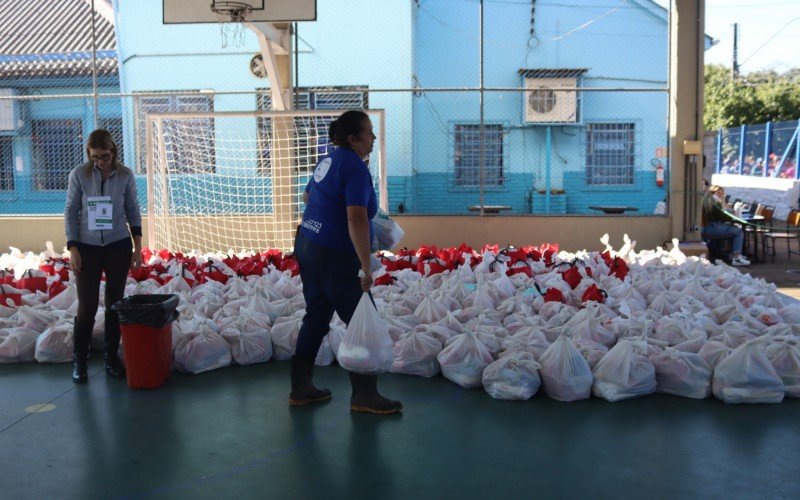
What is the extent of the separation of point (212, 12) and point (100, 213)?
497 centimetres

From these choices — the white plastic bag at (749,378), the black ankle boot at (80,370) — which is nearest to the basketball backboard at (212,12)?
the black ankle boot at (80,370)

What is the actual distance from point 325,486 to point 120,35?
15372 mm

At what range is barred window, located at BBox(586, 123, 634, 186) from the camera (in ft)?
57.2

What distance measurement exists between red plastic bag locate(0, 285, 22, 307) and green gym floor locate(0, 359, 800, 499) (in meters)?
1.54

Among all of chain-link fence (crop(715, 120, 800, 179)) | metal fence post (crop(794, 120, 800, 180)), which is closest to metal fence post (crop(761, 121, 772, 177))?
chain-link fence (crop(715, 120, 800, 179))

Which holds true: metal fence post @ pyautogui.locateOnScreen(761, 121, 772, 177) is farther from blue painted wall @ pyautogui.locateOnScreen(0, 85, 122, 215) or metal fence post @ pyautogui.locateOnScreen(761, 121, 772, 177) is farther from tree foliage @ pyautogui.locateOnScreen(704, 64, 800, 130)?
blue painted wall @ pyautogui.locateOnScreen(0, 85, 122, 215)

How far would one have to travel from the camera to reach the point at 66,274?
737 cm

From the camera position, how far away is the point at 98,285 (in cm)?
511

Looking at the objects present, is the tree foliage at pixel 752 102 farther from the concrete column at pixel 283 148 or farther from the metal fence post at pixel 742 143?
the concrete column at pixel 283 148

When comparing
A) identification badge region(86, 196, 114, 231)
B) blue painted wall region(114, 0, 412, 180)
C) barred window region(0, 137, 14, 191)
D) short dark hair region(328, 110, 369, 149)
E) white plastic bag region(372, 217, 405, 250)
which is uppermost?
blue painted wall region(114, 0, 412, 180)

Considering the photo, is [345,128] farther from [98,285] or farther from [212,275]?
[212,275]

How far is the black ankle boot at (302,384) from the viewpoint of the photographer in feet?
15.0

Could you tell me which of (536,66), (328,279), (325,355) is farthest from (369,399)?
(536,66)

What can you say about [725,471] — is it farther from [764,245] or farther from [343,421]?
[764,245]
